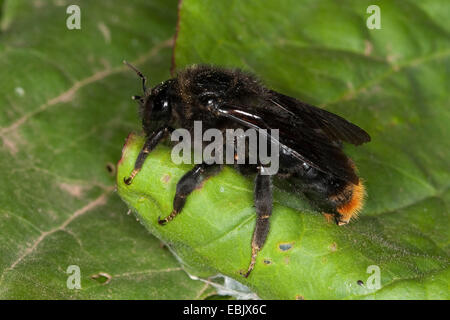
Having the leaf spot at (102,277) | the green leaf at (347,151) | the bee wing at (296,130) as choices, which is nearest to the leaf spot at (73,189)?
the leaf spot at (102,277)

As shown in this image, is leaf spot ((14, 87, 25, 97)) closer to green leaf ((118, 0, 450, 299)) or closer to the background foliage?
the background foliage

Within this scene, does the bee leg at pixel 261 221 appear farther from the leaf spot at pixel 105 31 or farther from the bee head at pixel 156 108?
the leaf spot at pixel 105 31

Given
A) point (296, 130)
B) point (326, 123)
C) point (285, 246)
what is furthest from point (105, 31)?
point (285, 246)

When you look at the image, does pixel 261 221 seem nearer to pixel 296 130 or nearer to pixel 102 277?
pixel 296 130

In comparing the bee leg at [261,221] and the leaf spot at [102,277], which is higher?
the bee leg at [261,221]
